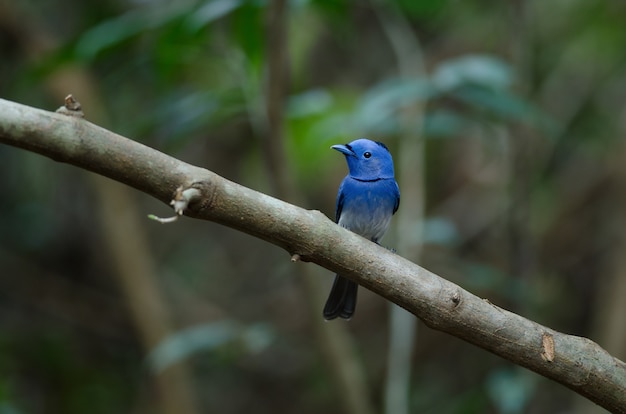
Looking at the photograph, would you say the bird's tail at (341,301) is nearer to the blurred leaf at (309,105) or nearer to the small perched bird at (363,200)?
the small perched bird at (363,200)

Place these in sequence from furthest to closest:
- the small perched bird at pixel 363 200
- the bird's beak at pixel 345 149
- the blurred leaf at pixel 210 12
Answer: the blurred leaf at pixel 210 12, the small perched bird at pixel 363 200, the bird's beak at pixel 345 149

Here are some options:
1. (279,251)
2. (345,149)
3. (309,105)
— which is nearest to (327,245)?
(345,149)

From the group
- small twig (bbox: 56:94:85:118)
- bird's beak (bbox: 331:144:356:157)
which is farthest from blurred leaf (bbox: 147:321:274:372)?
small twig (bbox: 56:94:85:118)

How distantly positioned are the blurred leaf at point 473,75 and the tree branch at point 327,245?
1666 mm

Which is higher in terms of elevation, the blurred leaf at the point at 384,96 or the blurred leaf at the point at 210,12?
the blurred leaf at the point at 210,12

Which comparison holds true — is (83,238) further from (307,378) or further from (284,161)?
(284,161)

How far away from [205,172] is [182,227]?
499cm

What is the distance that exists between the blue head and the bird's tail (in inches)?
15.3

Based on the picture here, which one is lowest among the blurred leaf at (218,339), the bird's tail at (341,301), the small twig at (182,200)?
the small twig at (182,200)

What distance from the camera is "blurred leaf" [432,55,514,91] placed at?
332 centimetres

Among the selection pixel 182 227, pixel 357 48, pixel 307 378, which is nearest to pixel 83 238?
pixel 182 227

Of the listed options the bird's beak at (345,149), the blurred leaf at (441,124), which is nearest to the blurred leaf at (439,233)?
the blurred leaf at (441,124)

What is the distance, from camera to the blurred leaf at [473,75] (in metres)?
3.32

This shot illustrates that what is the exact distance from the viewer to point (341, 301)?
9.05ft
